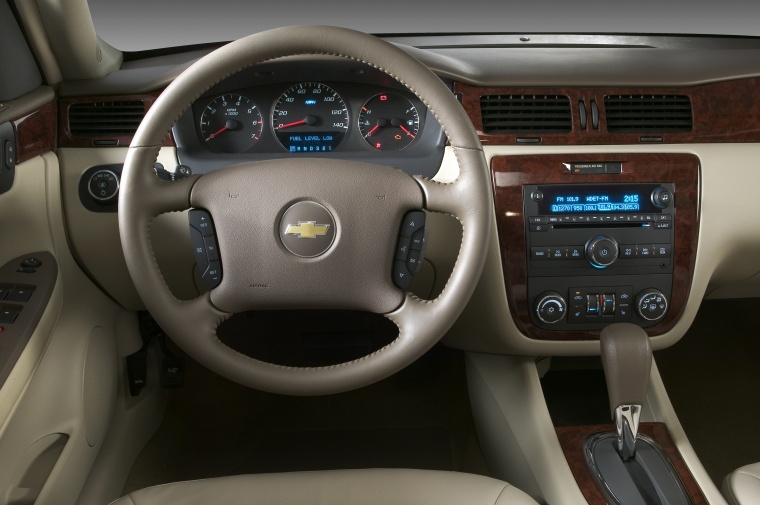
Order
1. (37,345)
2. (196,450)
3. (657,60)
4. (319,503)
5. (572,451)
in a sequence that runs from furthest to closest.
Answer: (196,450)
(657,60)
(572,451)
(37,345)
(319,503)

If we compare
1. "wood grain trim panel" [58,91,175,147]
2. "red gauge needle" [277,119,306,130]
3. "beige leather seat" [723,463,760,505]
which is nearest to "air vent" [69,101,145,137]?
"wood grain trim panel" [58,91,175,147]

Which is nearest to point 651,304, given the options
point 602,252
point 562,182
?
point 602,252

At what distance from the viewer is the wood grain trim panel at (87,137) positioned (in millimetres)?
1425

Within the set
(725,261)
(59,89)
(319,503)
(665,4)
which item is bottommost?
(319,503)

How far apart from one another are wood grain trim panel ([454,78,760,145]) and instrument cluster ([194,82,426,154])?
0.42ft

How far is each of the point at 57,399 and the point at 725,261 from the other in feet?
4.47

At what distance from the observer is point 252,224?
112 centimetres

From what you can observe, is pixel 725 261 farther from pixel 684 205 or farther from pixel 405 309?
pixel 405 309

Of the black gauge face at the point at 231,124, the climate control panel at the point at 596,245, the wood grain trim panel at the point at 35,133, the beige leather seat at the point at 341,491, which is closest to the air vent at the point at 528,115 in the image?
the climate control panel at the point at 596,245

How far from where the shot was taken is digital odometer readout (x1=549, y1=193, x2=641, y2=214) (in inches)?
56.6

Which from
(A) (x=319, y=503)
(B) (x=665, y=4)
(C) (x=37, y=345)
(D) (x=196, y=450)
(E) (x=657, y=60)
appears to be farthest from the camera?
(B) (x=665, y=4)

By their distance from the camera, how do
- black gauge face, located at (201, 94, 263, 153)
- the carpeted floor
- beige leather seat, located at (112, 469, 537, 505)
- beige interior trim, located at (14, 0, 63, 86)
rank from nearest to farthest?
beige leather seat, located at (112, 469, 537, 505), beige interior trim, located at (14, 0, 63, 86), black gauge face, located at (201, 94, 263, 153), the carpeted floor

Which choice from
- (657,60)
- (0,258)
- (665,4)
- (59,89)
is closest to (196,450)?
(0,258)

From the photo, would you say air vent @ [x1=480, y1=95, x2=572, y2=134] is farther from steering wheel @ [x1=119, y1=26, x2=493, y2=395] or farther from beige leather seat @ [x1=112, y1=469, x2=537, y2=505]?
beige leather seat @ [x1=112, y1=469, x2=537, y2=505]
